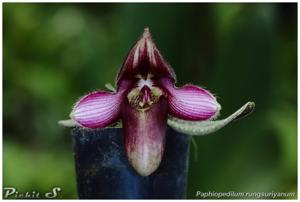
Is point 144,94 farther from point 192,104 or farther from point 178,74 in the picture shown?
point 178,74

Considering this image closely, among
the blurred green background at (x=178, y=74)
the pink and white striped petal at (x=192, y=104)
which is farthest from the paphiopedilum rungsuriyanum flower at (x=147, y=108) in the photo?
the blurred green background at (x=178, y=74)

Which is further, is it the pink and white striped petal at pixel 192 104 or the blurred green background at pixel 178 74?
the blurred green background at pixel 178 74

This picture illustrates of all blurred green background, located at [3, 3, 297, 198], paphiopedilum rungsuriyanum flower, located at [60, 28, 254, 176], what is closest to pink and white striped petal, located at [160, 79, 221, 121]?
paphiopedilum rungsuriyanum flower, located at [60, 28, 254, 176]

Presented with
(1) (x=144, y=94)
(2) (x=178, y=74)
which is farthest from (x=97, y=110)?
(2) (x=178, y=74)

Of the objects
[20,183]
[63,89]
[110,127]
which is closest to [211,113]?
[110,127]

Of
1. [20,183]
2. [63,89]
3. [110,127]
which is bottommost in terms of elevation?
[20,183]

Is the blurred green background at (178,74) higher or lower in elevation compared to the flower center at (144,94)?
lower

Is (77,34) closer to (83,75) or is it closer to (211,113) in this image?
(83,75)

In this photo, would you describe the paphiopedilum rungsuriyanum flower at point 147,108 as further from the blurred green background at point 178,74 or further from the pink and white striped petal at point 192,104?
the blurred green background at point 178,74
